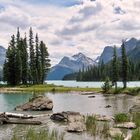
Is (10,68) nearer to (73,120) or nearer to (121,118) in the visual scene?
(73,120)

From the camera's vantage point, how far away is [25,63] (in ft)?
446

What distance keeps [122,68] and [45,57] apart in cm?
3494

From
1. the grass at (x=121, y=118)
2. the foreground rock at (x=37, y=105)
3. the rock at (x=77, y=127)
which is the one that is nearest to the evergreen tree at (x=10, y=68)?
the foreground rock at (x=37, y=105)

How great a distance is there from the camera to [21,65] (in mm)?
131125

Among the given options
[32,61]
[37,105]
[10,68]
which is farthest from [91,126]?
[32,61]

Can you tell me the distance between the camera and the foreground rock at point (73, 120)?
34156mm

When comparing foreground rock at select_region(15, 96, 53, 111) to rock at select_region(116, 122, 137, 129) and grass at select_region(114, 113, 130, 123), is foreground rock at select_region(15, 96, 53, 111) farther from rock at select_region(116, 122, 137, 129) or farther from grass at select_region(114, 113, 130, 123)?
rock at select_region(116, 122, 137, 129)

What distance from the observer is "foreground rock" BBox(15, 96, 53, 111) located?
55.8 m

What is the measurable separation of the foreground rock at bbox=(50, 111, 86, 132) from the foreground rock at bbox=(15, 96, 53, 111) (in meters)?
12.9

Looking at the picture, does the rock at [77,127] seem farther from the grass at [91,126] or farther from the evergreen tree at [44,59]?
the evergreen tree at [44,59]

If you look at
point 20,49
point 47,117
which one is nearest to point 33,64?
point 20,49

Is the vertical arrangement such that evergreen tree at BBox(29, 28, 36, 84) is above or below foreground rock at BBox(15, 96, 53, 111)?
above

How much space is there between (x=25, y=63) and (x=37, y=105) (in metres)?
80.7

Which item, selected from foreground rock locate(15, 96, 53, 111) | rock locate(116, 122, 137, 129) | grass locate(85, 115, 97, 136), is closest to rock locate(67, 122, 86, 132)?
grass locate(85, 115, 97, 136)
